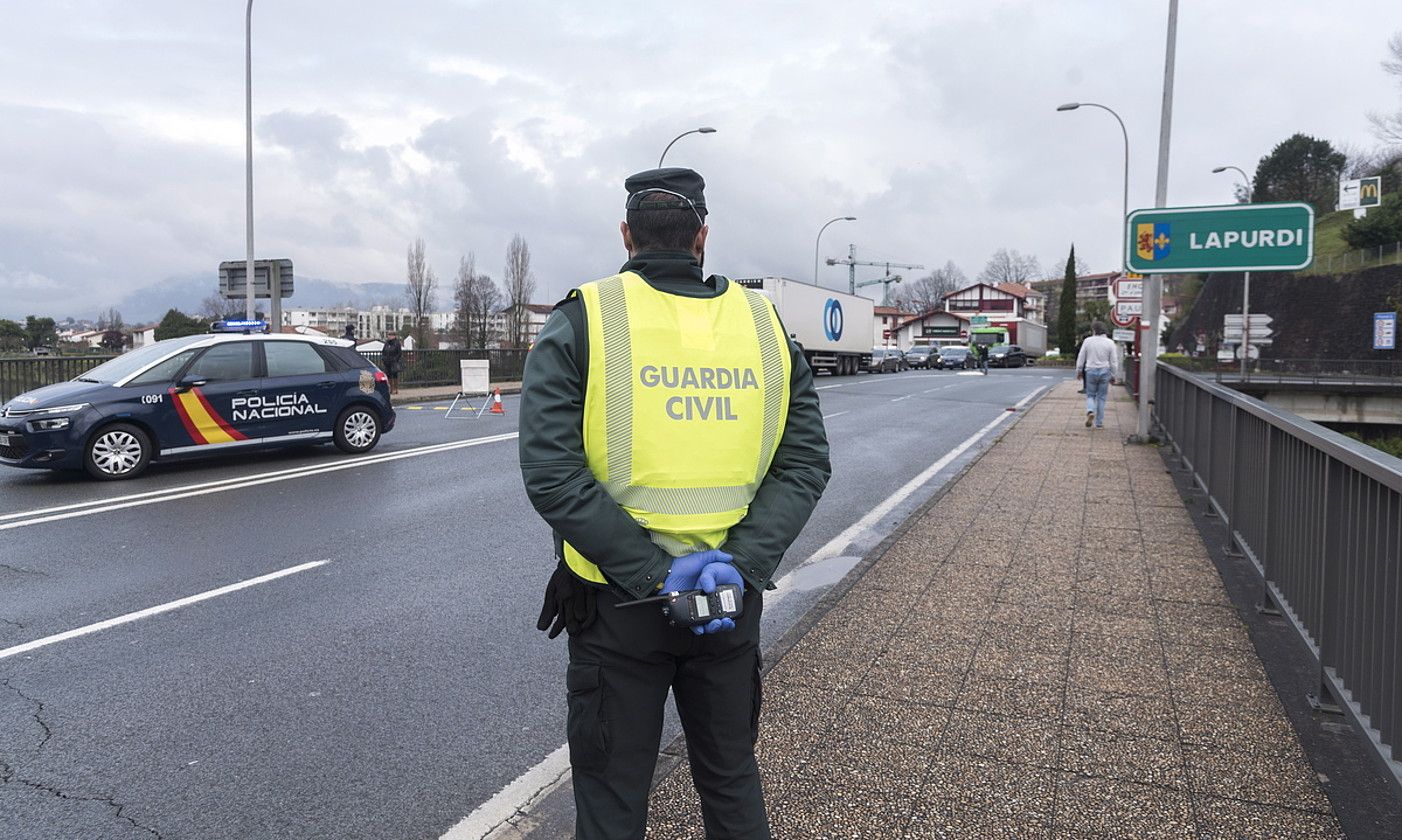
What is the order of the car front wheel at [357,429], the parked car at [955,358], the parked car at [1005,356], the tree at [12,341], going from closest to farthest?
the car front wheel at [357,429]
the tree at [12,341]
the parked car at [955,358]
the parked car at [1005,356]

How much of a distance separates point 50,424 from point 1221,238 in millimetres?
13197

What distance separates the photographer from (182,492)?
964 cm

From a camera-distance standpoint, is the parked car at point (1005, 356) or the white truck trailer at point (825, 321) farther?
the parked car at point (1005, 356)

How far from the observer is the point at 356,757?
3723mm

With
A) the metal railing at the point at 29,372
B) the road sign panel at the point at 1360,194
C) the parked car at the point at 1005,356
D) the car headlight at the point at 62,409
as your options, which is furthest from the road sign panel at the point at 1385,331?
the car headlight at the point at 62,409

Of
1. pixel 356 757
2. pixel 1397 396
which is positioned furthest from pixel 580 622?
pixel 1397 396

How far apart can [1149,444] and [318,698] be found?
41.9 ft

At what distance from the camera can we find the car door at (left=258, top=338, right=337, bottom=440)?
38.6ft

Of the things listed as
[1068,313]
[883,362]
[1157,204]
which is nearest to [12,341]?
[1157,204]

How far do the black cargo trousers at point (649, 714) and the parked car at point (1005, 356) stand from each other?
6432cm

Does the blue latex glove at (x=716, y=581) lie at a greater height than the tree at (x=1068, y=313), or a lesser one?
lesser

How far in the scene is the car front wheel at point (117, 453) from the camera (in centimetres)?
1024

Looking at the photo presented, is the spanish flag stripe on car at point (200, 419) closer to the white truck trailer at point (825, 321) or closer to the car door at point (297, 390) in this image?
the car door at point (297, 390)

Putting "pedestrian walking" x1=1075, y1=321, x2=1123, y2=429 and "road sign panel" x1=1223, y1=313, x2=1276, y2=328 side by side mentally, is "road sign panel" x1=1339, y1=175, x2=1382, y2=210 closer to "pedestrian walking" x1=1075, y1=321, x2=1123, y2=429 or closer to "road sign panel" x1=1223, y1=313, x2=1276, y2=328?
"road sign panel" x1=1223, y1=313, x2=1276, y2=328
